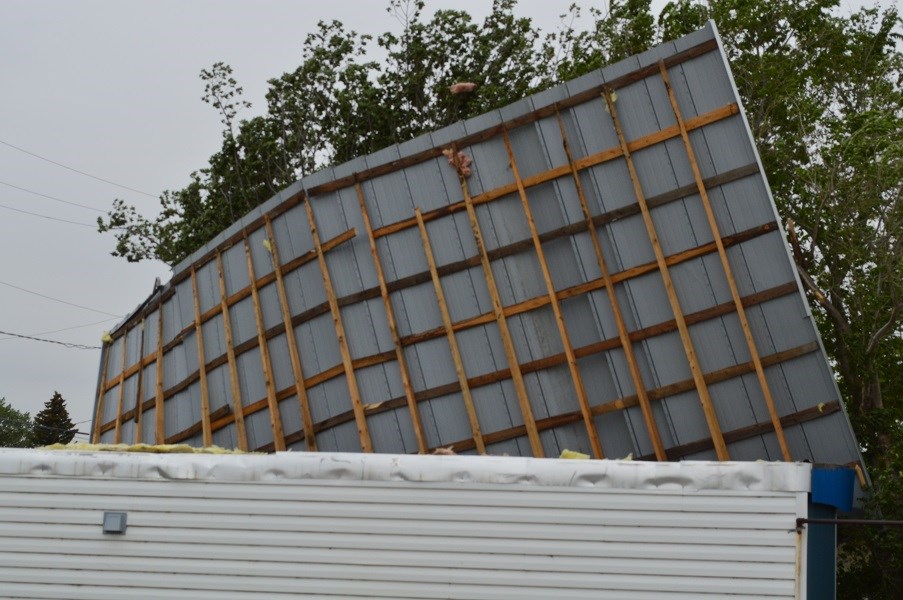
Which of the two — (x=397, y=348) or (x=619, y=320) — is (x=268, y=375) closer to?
(x=397, y=348)

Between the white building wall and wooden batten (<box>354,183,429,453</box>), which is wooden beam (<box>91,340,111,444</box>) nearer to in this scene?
wooden batten (<box>354,183,429,453</box>)

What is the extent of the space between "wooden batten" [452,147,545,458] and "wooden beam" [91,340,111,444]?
10041 millimetres

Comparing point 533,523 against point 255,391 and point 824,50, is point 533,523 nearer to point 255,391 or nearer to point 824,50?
point 255,391

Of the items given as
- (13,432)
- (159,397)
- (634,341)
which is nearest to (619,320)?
(634,341)

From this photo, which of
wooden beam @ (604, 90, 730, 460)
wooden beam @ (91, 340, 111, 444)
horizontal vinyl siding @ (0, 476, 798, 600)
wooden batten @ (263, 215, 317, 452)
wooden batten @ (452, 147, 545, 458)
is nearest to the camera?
horizontal vinyl siding @ (0, 476, 798, 600)

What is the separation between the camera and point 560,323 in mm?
11469

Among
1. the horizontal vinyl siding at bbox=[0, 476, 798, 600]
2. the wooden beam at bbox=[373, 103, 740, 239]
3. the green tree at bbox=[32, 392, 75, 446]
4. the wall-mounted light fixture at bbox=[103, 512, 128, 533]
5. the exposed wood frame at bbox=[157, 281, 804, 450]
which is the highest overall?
the green tree at bbox=[32, 392, 75, 446]

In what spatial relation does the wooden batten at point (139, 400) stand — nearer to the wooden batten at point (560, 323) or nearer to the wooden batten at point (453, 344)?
the wooden batten at point (453, 344)

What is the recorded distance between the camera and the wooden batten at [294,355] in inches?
516

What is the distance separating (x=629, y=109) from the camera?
11.5 meters

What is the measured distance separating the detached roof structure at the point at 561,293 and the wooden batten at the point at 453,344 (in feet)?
0.09

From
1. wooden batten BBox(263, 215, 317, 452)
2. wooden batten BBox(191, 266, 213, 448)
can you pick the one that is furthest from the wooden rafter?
wooden batten BBox(263, 215, 317, 452)

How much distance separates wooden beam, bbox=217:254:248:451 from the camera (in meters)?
14.2

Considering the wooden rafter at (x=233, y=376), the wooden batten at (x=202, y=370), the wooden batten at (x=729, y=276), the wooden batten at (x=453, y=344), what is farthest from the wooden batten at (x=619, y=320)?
the wooden batten at (x=202, y=370)
